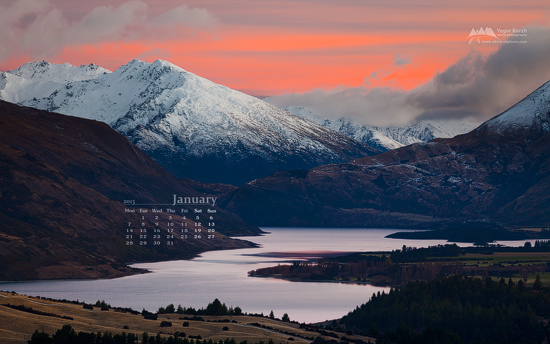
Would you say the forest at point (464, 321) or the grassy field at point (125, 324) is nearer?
the grassy field at point (125, 324)

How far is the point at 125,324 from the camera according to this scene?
154 m

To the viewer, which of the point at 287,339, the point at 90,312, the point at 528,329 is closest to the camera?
the point at 287,339

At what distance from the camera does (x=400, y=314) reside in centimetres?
19350

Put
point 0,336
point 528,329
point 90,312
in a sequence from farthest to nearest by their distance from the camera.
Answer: point 528,329, point 90,312, point 0,336

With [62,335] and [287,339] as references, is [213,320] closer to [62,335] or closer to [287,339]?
[287,339]

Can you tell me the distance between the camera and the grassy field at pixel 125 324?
459ft

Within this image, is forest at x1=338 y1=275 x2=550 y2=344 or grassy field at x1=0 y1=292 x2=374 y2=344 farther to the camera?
forest at x1=338 y1=275 x2=550 y2=344

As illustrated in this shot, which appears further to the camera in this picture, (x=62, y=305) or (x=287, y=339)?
(x=62, y=305)

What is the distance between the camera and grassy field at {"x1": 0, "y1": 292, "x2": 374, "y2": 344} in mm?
140000

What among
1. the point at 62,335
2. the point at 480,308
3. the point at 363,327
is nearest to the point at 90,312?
the point at 62,335

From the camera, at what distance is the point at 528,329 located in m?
186

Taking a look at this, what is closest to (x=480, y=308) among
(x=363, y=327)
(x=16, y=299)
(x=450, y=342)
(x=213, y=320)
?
(x=363, y=327)

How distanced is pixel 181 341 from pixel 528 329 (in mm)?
81988

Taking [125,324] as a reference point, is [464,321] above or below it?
below
